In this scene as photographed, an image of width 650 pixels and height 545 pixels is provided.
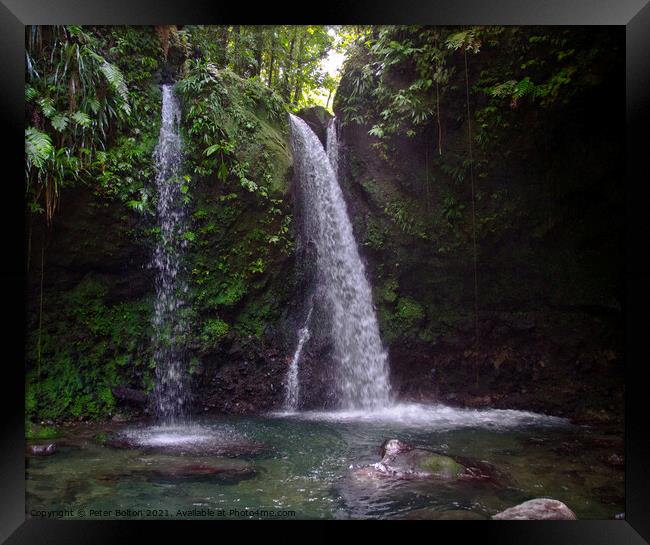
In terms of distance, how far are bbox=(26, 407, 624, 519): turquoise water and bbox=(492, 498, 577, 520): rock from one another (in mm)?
110

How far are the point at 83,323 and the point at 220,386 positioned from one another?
79.3 inches

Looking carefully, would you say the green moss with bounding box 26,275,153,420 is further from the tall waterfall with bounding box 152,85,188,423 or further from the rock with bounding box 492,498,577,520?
the rock with bounding box 492,498,577,520

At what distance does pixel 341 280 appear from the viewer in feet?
22.3

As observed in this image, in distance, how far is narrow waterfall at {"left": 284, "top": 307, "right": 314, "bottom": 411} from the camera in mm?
6016

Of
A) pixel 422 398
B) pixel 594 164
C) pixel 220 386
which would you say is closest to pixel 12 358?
pixel 220 386

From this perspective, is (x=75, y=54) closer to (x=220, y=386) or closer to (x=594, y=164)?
(x=220, y=386)

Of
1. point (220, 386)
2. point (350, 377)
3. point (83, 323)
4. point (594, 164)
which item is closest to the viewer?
point (594, 164)

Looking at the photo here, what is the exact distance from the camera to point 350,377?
633cm

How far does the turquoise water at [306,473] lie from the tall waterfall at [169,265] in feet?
2.37

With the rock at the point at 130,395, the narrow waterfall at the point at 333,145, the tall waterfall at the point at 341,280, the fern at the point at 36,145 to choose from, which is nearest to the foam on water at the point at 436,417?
the tall waterfall at the point at 341,280

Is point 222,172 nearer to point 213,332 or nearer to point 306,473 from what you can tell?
point 213,332

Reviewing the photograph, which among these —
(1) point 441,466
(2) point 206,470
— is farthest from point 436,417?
(2) point 206,470

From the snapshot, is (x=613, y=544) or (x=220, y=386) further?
(x=220, y=386)
